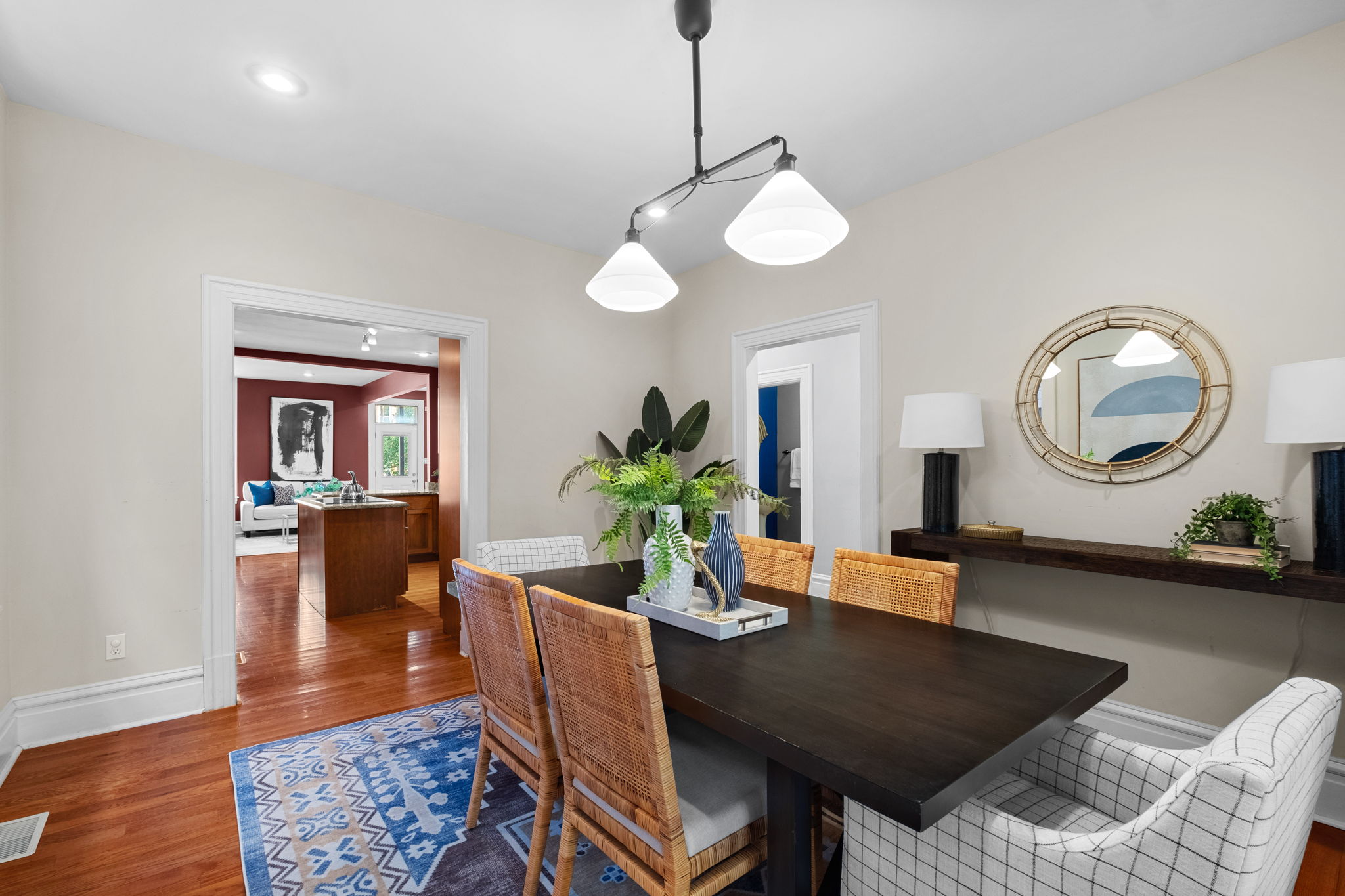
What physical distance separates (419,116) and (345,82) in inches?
12.0

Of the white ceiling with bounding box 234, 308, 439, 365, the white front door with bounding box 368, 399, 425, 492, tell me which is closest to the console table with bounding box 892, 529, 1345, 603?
the white ceiling with bounding box 234, 308, 439, 365

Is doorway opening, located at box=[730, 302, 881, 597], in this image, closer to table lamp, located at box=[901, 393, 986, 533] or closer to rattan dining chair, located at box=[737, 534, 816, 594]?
table lamp, located at box=[901, 393, 986, 533]

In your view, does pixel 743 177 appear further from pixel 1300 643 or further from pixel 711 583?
pixel 1300 643

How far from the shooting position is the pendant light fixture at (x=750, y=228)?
161 cm

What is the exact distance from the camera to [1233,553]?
2023 millimetres

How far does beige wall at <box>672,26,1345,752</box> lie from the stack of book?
0.26 metres

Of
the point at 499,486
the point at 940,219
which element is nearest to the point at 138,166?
the point at 499,486

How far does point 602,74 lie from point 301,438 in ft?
33.1

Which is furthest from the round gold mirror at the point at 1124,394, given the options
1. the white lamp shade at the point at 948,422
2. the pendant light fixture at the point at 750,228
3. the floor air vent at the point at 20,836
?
the floor air vent at the point at 20,836

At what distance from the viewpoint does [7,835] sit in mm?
1945

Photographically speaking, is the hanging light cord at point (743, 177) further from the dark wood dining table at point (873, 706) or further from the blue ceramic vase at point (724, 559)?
the dark wood dining table at point (873, 706)

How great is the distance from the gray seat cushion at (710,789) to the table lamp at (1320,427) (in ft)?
6.19

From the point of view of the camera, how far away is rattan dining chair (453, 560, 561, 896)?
1578 mm

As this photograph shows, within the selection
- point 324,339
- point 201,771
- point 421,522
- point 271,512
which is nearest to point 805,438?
point 201,771
